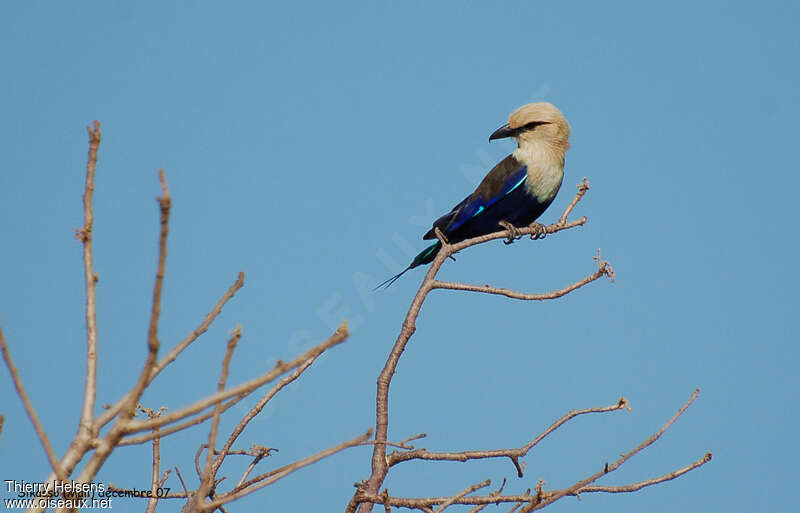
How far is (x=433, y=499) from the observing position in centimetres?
384

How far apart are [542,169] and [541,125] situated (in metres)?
0.49

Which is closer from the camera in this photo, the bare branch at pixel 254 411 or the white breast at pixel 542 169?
the bare branch at pixel 254 411

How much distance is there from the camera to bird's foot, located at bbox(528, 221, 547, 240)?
8.36 meters

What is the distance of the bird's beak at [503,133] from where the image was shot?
942cm

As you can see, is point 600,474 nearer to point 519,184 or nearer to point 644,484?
point 644,484

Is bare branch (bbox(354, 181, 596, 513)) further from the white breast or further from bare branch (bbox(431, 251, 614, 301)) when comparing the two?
the white breast

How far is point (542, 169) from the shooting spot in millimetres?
9047

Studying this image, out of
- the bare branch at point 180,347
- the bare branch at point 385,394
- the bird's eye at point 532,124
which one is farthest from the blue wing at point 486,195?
the bare branch at point 180,347

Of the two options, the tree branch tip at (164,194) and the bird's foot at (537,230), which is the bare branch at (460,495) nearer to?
the tree branch tip at (164,194)

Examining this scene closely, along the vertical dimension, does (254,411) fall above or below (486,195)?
below

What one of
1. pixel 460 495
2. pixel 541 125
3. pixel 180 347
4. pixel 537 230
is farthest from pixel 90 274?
pixel 541 125

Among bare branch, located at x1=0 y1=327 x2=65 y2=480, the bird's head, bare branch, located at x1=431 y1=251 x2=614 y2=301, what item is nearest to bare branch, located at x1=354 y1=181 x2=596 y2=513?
bare branch, located at x1=431 y1=251 x2=614 y2=301

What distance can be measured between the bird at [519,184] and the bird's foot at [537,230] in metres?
0.31

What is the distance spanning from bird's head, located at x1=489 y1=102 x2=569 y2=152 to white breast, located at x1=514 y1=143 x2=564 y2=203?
89mm
